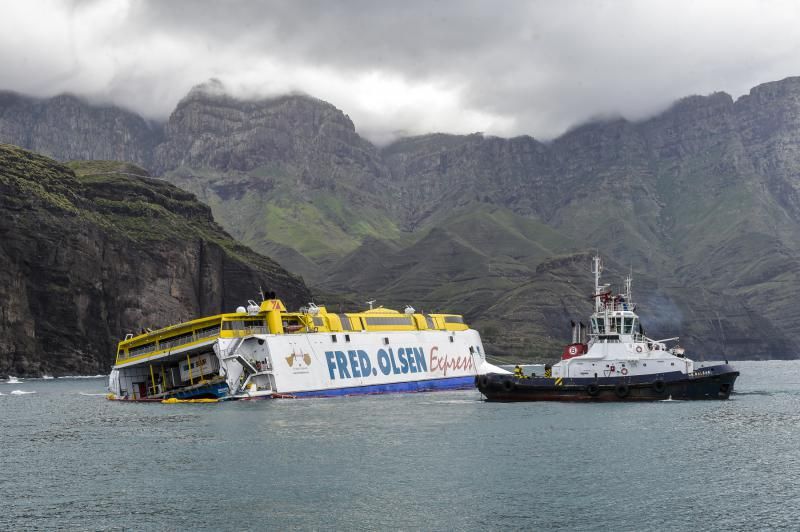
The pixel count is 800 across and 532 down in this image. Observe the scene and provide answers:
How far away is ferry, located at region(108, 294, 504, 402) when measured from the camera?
8319 centimetres

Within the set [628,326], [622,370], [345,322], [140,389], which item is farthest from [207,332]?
[628,326]

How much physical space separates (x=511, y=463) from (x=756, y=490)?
13.0m

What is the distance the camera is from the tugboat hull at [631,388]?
250ft

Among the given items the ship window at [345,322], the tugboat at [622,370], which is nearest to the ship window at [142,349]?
the ship window at [345,322]

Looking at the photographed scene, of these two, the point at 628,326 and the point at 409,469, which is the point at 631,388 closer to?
the point at 628,326

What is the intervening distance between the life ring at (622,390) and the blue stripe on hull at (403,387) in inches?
1131

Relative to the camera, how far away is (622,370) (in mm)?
77750

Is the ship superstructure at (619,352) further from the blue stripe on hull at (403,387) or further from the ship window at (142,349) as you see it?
the ship window at (142,349)

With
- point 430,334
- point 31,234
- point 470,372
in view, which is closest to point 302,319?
point 430,334

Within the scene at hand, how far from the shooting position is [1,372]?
17638cm

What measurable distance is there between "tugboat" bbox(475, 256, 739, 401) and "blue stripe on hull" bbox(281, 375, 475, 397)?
21.1 metres

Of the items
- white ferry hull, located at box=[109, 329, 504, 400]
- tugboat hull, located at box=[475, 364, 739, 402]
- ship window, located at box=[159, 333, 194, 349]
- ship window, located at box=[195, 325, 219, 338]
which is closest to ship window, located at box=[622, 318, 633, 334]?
tugboat hull, located at box=[475, 364, 739, 402]

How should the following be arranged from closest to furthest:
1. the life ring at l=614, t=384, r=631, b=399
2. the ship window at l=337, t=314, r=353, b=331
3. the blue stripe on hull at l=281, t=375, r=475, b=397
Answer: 1. the life ring at l=614, t=384, r=631, b=399
2. the blue stripe on hull at l=281, t=375, r=475, b=397
3. the ship window at l=337, t=314, r=353, b=331

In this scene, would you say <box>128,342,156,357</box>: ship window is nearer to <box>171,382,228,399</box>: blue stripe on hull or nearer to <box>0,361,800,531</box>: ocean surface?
<box>171,382,228,399</box>: blue stripe on hull
